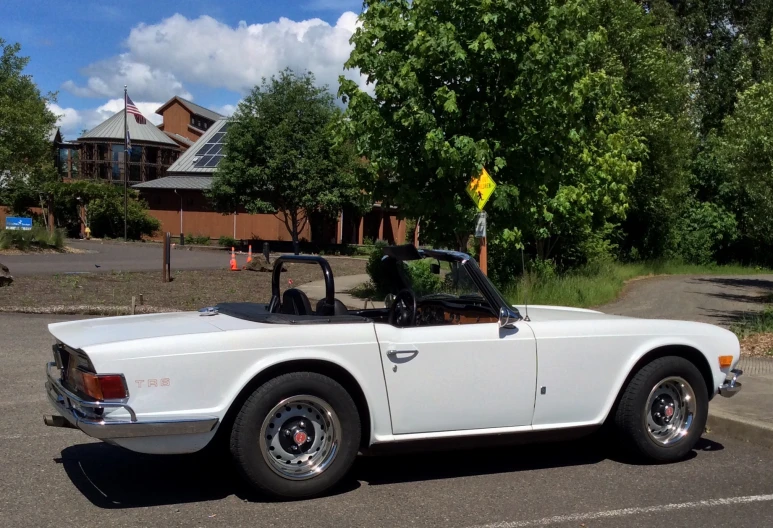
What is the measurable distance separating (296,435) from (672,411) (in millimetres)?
2811

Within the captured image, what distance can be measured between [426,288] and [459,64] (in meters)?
7.78

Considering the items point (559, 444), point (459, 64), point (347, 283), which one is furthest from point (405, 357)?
point (347, 283)

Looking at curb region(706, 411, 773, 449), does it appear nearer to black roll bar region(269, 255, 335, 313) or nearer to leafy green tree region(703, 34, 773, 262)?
black roll bar region(269, 255, 335, 313)

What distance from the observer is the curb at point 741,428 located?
6.36 metres

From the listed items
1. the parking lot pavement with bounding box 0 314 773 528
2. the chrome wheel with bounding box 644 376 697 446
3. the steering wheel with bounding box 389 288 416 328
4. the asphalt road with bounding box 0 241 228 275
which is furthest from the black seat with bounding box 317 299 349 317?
the asphalt road with bounding box 0 241 228 275

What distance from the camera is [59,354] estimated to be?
4992 millimetres

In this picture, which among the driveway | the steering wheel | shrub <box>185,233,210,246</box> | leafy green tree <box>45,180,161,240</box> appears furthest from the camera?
leafy green tree <box>45,180,161,240</box>

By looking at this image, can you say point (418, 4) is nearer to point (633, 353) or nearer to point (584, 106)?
point (584, 106)

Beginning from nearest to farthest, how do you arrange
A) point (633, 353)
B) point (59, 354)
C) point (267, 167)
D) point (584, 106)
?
point (59, 354)
point (633, 353)
point (584, 106)
point (267, 167)

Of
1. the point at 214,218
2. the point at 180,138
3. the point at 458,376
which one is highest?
the point at 180,138

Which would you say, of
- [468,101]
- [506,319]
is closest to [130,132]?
[468,101]

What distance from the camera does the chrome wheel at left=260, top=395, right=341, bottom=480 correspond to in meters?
4.70

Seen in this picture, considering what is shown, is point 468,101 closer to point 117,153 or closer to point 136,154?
point 136,154

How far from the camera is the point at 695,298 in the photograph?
2075cm
